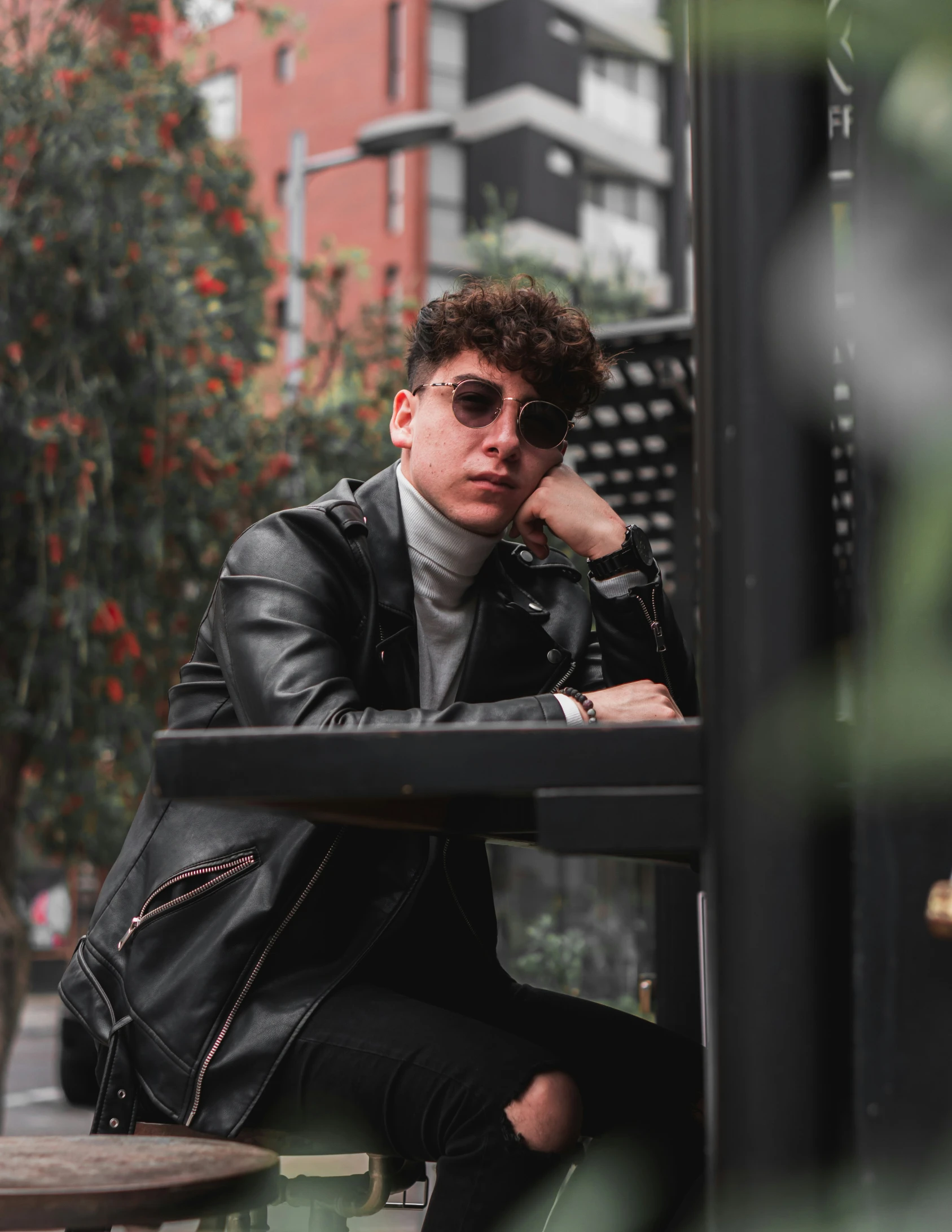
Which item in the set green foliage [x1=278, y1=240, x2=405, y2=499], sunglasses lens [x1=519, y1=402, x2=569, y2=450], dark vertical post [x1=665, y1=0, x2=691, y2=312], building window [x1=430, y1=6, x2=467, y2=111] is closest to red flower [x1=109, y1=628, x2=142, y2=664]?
green foliage [x1=278, y1=240, x2=405, y2=499]

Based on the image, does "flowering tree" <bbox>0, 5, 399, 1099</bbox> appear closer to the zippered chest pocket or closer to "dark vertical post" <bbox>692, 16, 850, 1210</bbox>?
the zippered chest pocket

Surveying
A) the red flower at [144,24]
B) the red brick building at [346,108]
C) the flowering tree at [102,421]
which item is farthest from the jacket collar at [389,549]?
the red brick building at [346,108]

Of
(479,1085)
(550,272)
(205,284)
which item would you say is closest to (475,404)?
(479,1085)

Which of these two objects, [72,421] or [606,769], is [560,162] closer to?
[72,421]

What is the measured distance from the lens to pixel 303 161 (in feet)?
38.2

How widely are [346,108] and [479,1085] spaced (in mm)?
35958

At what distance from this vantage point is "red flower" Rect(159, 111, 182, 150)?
→ 6820 millimetres

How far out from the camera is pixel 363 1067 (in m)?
1.77

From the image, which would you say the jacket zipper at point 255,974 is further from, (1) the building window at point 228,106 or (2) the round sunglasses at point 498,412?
(1) the building window at point 228,106

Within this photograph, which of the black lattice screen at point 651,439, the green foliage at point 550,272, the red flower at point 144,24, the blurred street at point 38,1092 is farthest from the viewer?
the blurred street at point 38,1092

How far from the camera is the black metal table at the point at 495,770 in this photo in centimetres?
95

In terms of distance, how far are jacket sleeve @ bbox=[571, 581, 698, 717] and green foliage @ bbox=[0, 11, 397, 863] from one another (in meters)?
3.85

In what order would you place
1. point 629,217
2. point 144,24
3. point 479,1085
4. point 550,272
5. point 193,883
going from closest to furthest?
point 479,1085 → point 193,883 → point 144,24 → point 550,272 → point 629,217

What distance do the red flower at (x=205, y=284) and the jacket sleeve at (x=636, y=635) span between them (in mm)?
5060
